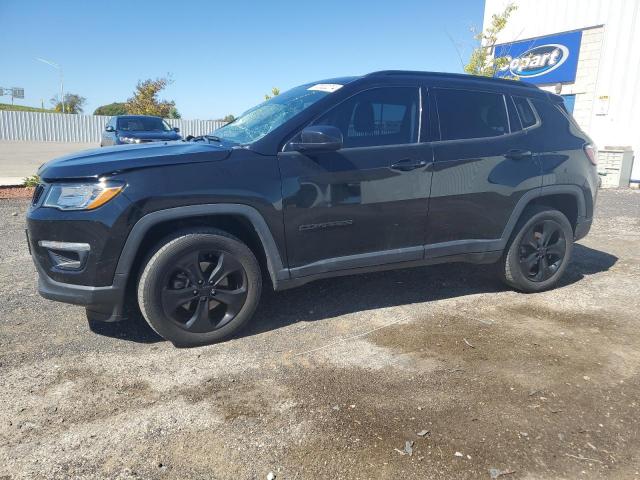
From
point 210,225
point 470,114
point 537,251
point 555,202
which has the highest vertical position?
point 470,114

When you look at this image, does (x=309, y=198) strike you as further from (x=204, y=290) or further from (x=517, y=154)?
(x=517, y=154)

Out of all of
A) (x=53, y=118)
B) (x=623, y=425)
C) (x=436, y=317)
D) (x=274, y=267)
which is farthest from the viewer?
(x=53, y=118)

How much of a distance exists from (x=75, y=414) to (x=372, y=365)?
1741 mm

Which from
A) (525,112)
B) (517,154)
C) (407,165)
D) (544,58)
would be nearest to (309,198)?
(407,165)

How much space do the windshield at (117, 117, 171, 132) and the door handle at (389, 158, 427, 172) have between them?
12666 mm

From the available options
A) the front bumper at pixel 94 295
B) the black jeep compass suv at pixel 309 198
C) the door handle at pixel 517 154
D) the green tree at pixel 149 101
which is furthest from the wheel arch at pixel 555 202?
the green tree at pixel 149 101

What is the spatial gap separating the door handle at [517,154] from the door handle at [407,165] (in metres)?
0.86

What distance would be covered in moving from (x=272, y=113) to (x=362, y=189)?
1.01m

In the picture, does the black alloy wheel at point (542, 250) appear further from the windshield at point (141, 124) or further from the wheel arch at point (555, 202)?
the windshield at point (141, 124)

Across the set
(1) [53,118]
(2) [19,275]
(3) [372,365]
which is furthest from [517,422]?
(1) [53,118]

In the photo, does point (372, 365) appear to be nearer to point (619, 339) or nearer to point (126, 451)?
point (126, 451)

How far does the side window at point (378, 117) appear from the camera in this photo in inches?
141

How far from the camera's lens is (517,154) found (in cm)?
412

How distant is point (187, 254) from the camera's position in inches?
125
